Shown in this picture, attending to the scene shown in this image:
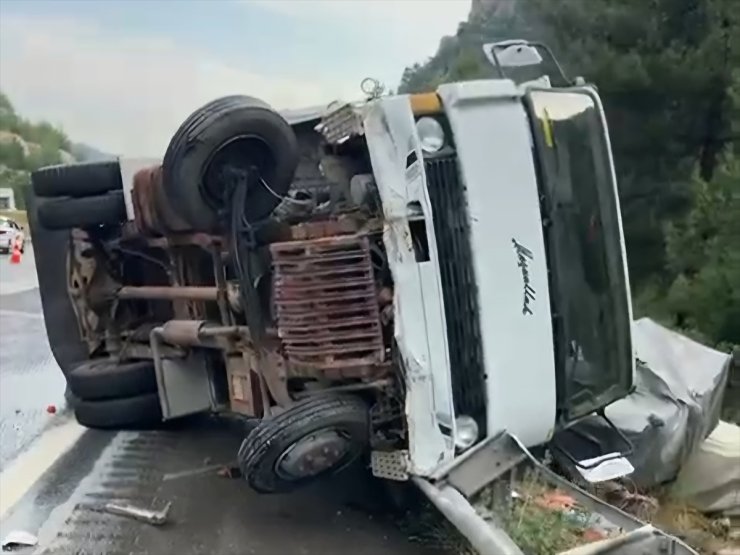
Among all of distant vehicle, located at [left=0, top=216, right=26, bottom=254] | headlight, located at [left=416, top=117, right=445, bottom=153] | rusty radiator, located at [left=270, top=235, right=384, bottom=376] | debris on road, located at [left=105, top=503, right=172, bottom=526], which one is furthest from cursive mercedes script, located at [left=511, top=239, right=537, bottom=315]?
distant vehicle, located at [left=0, top=216, right=26, bottom=254]

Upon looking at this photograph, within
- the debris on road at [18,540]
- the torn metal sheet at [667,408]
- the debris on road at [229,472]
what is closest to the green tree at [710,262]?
the torn metal sheet at [667,408]

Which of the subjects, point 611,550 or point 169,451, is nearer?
point 611,550

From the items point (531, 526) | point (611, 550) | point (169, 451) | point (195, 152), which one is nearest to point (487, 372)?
point (531, 526)

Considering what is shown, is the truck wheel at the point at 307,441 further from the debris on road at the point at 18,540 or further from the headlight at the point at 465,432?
the debris on road at the point at 18,540

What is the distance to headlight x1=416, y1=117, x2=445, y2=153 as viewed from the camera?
3977mm

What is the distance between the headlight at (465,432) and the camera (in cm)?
394

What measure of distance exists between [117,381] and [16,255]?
123cm

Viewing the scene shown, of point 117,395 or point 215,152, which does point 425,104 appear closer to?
point 215,152

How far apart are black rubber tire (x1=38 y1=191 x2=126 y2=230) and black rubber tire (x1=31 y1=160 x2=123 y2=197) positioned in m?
0.04

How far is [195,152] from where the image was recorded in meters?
4.25

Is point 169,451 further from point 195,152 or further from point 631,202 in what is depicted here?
point 631,202

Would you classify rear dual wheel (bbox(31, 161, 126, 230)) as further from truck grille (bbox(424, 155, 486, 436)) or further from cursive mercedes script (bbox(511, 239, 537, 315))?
cursive mercedes script (bbox(511, 239, 537, 315))

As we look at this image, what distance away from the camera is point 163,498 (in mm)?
4859

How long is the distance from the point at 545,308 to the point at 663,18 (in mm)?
7579
